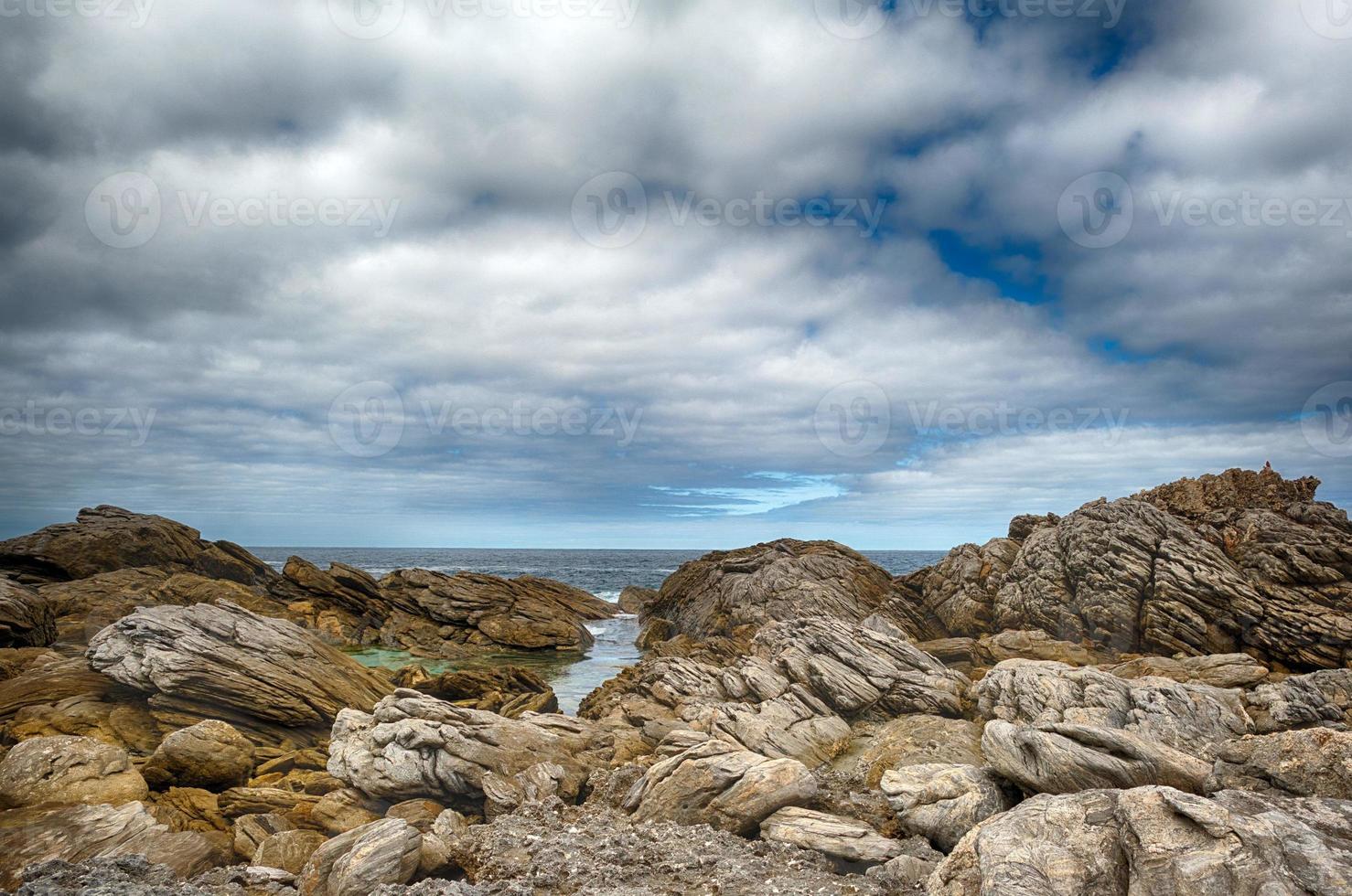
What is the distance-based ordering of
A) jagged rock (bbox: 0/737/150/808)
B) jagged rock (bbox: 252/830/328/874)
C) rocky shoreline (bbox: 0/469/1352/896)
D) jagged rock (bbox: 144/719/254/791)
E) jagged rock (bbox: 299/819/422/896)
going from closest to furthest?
rocky shoreline (bbox: 0/469/1352/896) → jagged rock (bbox: 299/819/422/896) → jagged rock (bbox: 252/830/328/874) → jagged rock (bbox: 0/737/150/808) → jagged rock (bbox: 144/719/254/791)

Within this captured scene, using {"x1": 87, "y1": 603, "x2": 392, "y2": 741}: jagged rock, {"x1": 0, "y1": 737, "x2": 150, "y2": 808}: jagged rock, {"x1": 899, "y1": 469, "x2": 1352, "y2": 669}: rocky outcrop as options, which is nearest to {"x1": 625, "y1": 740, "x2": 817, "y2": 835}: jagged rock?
{"x1": 0, "y1": 737, "x2": 150, "y2": 808}: jagged rock

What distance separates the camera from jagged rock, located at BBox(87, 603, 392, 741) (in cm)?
1970

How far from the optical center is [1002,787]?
40.5 ft

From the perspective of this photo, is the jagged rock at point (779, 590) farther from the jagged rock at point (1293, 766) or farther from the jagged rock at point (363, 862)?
the jagged rock at point (363, 862)

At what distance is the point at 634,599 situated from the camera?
2704 inches

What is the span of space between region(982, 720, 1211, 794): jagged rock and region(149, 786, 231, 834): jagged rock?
1581cm

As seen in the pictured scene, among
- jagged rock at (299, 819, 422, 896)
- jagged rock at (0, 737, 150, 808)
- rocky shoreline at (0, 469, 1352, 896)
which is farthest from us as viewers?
jagged rock at (0, 737, 150, 808)

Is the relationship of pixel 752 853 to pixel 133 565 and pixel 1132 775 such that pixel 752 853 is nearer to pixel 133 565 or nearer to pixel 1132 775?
pixel 1132 775

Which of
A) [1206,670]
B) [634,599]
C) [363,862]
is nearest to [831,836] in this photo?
[363,862]

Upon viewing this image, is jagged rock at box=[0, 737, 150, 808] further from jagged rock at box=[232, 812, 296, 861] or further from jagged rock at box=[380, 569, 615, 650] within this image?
jagged rock at box=[380, 569, 615, 650]

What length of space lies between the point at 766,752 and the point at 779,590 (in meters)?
27.0

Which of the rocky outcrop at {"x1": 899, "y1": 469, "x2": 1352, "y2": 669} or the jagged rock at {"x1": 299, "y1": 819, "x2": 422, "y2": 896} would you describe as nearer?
the jagged rock at {"x1": 299, "y1": 819, "x2": 422, "y2": 896}

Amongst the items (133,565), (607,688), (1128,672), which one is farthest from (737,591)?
(133,565)

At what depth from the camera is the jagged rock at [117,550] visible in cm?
4469
